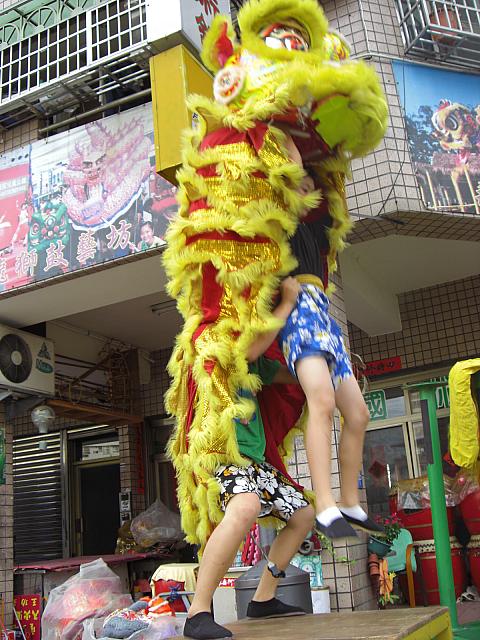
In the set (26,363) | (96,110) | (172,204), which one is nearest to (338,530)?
(172,204)

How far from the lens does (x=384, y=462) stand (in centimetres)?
722

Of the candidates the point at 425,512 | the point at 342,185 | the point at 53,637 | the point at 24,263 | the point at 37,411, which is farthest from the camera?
the point at 37,411

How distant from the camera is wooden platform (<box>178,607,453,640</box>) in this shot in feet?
6.80

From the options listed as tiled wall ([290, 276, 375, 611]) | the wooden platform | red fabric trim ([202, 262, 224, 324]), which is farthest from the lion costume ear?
tiled wall ([290, 276, 375, 611])

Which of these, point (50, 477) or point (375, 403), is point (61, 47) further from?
point (50, 477)

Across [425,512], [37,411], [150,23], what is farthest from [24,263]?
[425,512]

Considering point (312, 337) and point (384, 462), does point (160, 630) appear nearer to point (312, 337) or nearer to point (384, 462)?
point (312, 337)

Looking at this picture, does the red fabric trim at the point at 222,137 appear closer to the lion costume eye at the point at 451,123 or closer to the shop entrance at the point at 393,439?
the lion costume eye at the point at 451,123

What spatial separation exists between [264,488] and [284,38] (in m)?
1.75

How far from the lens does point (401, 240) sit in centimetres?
580

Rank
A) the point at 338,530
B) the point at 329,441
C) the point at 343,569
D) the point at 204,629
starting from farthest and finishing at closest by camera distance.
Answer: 1. the point at 343,569
2. the point at 329,441
3. the point at 204,629
4. the point at 338,530

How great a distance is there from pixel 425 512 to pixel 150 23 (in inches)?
188

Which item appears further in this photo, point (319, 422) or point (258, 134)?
point (258, 134)

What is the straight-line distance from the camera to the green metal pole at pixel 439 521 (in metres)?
4.05
